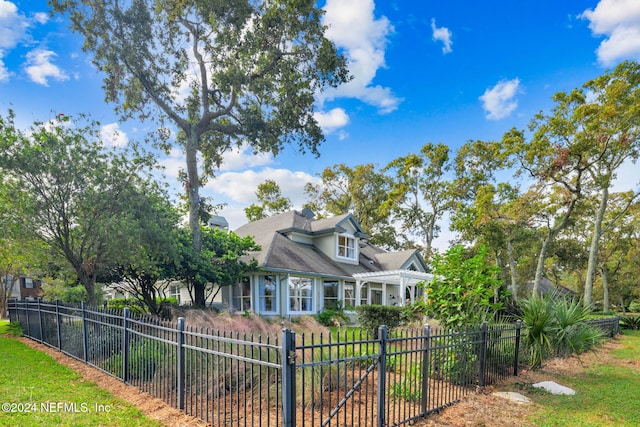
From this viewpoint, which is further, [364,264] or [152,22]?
[364,264]

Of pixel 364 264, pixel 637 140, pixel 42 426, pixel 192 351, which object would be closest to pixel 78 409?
pixel 42 426

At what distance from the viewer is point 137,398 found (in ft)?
19.6

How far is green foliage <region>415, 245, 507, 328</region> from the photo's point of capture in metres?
7.11

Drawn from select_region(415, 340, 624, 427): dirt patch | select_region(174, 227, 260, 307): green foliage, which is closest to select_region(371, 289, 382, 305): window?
select_region(174, 227, 260, 307): green foliage

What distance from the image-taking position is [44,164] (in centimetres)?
988

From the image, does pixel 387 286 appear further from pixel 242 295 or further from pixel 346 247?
pixel 242 295

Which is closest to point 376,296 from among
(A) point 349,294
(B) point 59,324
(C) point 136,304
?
(A) point 349,294

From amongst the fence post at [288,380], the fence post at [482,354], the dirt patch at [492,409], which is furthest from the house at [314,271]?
the fence post at [288,380]

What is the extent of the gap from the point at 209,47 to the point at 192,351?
1547cm

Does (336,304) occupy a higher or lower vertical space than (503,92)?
lower

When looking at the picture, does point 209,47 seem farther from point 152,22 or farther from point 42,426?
point 42,426

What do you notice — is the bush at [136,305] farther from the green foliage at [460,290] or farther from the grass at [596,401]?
the grass at [596,401]

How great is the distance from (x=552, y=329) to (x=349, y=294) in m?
13.8

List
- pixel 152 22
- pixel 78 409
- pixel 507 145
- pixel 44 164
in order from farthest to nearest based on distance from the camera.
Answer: pixel 507 145, pixel 152 22, pixel 44 164, pixel 78 409
